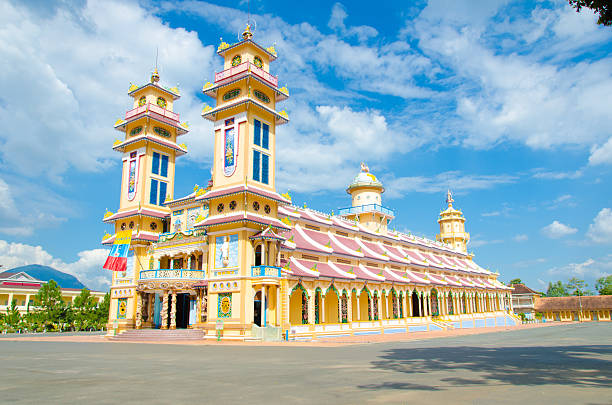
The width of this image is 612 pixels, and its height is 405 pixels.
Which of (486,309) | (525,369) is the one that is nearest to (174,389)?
(525,369)

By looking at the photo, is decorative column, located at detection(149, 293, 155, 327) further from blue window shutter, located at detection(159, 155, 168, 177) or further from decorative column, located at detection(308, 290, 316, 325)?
decorative column, located at detection(308, 290, 316, 325)

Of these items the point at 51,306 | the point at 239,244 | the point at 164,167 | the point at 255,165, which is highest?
the point at 164,167

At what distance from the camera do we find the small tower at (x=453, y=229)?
80688 millimetres

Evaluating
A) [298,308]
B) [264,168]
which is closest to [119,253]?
[264,168]

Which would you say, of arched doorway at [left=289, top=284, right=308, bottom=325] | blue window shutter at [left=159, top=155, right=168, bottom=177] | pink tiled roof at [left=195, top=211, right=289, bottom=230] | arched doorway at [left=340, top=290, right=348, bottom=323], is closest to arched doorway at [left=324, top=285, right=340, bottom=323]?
arched doorway at [left=340, top=290, right=348, bottom=323]

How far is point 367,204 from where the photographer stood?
5994cm

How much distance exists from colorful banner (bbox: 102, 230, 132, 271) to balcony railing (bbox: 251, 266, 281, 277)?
46.6 feet

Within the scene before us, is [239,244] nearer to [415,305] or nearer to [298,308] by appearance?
[298,308]

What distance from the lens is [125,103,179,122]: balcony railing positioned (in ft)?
139

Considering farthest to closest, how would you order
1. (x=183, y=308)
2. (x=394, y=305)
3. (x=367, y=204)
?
(x=367, y=204)
(x=394, y=305)
(x=183, y=308)

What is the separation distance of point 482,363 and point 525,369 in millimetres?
1635

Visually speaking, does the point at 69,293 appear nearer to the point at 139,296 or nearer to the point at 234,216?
the point at 139,296

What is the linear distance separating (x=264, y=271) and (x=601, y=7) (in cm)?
2392

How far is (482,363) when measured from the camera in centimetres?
1232
